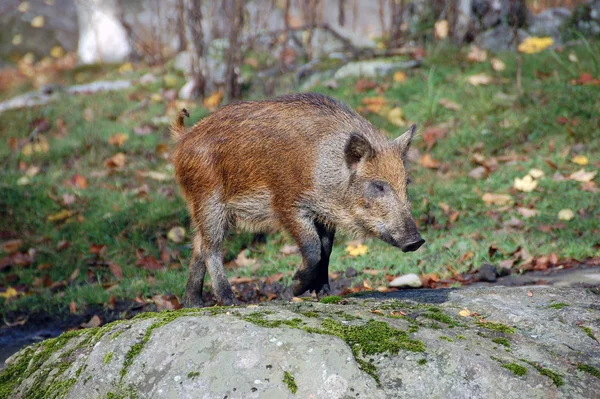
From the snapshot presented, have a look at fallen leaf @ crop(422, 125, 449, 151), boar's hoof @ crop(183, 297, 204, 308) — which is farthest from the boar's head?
fallen leaf @ crop(422, 125, 449, 151)

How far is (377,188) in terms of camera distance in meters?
4.54

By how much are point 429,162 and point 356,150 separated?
137 inches

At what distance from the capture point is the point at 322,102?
4.91 m

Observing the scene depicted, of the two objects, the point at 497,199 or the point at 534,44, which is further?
the point at 534,44

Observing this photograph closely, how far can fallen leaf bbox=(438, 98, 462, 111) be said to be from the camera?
8.70 metres

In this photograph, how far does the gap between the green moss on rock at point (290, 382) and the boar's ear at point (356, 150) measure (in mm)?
1893

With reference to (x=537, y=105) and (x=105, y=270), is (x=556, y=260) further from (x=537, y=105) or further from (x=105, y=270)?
(x=105, y=270)

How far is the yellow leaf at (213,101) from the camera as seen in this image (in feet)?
31.3

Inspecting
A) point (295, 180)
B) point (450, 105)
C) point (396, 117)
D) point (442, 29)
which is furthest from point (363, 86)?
point (295, 180)

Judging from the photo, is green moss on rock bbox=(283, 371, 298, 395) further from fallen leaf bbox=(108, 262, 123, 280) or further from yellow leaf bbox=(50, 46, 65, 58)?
yellow leaf bbox=(50, 46, 65, 58)

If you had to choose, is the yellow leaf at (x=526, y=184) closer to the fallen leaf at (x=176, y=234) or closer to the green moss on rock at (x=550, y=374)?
the fallen leaf at (x=176, y=234)

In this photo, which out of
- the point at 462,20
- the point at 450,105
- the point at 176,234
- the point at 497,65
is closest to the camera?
the point at 176,234

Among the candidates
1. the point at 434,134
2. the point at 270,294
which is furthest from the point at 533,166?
the point at 270,294

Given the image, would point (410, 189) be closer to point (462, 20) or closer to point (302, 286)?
point (302, 286)
